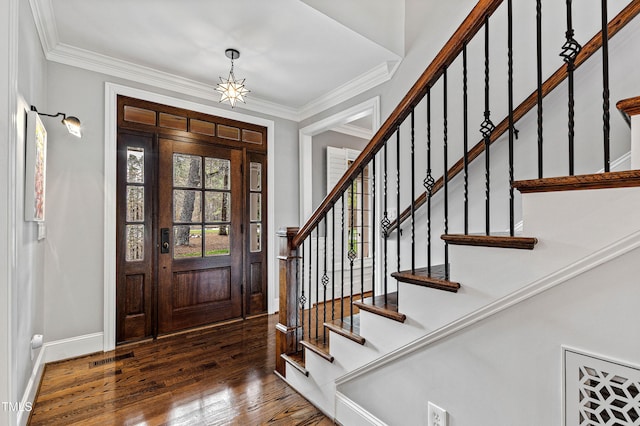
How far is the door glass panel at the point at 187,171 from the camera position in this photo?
10.7 ft

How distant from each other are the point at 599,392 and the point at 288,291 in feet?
5.59

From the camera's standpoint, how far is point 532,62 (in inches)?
78.4

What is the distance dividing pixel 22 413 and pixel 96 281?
48.5 inches

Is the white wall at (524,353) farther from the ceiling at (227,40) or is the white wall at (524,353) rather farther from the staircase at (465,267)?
the ceiling at (227,40)

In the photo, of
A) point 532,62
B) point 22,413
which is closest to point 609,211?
point 532,62

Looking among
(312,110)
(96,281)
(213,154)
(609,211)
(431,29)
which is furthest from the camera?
(312,110)

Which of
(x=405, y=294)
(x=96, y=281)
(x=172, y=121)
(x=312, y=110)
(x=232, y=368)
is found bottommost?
(x=232, y=368)

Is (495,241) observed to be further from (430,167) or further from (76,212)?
(76,212)

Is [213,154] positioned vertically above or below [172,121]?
below

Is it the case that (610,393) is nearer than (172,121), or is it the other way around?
(610,393)

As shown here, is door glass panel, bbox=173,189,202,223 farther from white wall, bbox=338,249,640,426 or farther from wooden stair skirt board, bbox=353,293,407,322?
white wall, bbox=338,249,640,426

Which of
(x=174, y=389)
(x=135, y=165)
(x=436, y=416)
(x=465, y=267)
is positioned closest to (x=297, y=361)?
(x=174, y=389)

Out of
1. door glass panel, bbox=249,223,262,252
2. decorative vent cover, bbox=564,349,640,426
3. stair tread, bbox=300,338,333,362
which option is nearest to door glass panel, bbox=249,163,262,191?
door glass panel, bbox=249,223,262,252

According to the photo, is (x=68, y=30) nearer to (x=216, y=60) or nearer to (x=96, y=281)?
(x=216, y=60)
